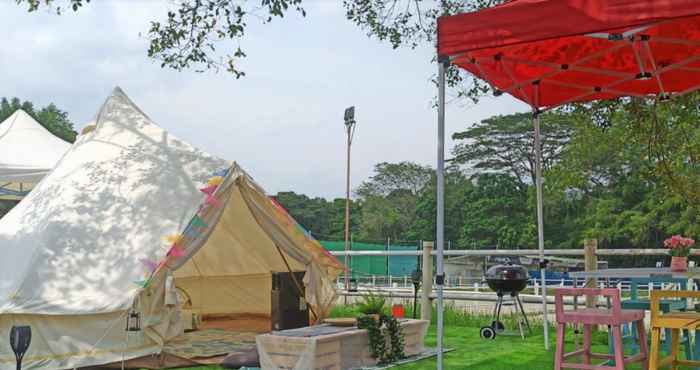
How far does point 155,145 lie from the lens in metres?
7.60

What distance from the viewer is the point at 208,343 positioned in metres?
→ 7.36

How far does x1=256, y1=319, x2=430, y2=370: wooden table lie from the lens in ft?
17.4

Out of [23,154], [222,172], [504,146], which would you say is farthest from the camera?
[504,146]

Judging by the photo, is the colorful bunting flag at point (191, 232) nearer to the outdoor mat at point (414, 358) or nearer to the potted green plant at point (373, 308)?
the outdoor mat at point (414, 358)

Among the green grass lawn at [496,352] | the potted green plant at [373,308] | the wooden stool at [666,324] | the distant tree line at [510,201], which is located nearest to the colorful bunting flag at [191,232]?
the green grass lawn at [496,352]

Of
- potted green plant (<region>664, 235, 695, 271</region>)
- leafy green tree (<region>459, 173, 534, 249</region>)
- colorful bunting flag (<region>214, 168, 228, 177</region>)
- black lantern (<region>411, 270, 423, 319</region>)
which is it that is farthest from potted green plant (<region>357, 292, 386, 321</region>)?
leafy green tree (<region>459, 173, 534, 249</region>)

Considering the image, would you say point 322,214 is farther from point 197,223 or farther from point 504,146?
point 197,223

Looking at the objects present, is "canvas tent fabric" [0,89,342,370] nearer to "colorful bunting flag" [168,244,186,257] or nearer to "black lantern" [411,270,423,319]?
"colorful bunting flag" [168,244,186,257]

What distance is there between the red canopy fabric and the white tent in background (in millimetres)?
6614

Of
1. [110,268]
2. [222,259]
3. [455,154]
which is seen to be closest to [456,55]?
[110,268]

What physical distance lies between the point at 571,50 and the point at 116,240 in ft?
14.2

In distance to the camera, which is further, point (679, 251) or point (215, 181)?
point (215, 181)

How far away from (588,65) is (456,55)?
2.52 metres

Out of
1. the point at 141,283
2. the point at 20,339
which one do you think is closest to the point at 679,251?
the point at 141,283
